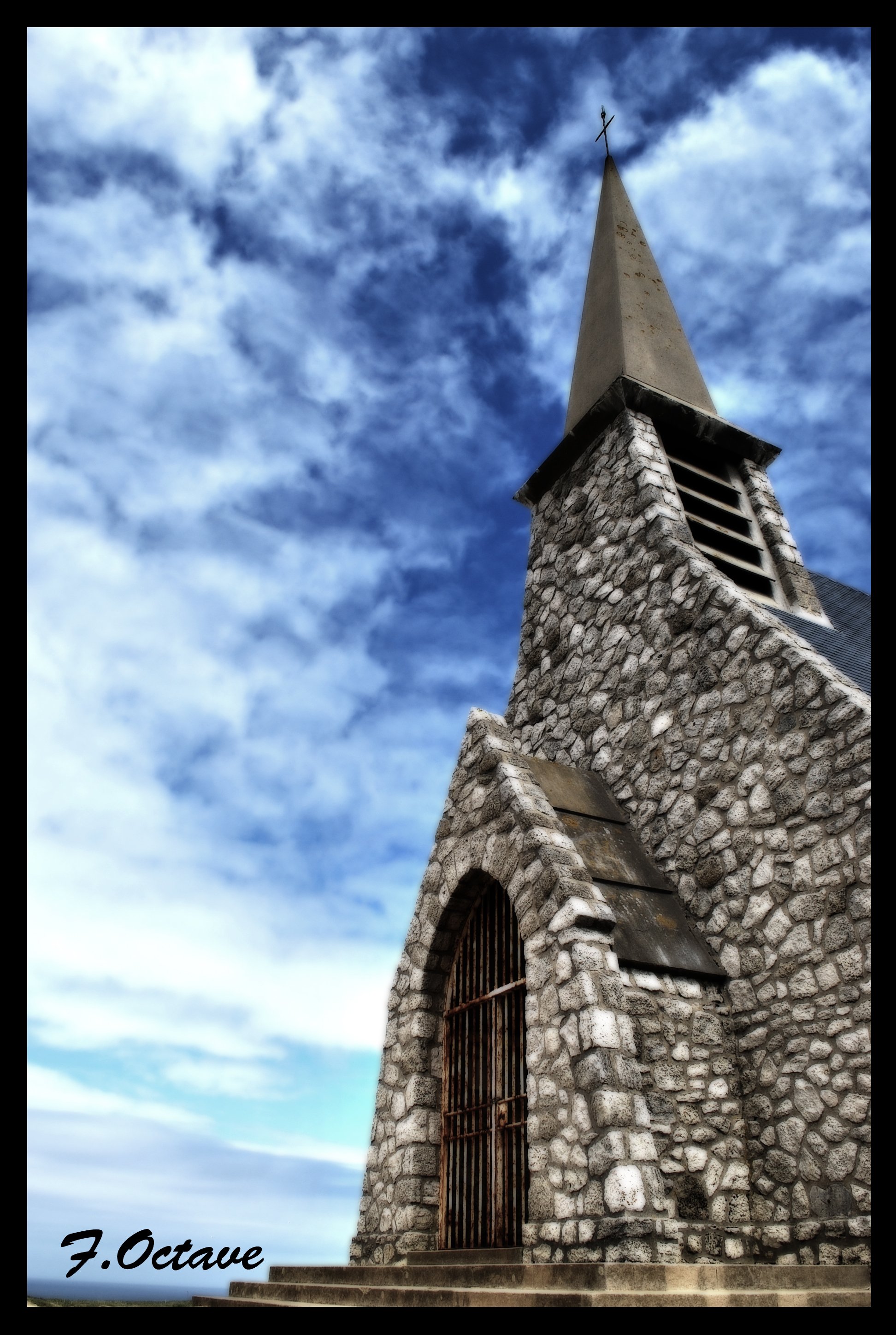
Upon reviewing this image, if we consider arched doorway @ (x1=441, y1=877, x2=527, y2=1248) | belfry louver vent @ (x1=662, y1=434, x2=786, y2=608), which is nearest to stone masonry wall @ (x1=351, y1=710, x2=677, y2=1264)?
arched doorway @ (x1=441, y1=877, x2=527, y2=1248)

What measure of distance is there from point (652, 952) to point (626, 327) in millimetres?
8258

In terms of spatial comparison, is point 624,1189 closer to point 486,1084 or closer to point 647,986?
point 647,986

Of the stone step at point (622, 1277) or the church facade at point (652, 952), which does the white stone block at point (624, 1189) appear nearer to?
the church facade at point (652, 952)

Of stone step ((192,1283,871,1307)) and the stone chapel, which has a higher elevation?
the stone chapel

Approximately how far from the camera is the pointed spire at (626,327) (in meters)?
10.8

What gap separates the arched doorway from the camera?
5699 mm

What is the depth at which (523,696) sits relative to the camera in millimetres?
9742

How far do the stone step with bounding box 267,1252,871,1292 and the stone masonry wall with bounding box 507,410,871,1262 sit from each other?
0.55 m

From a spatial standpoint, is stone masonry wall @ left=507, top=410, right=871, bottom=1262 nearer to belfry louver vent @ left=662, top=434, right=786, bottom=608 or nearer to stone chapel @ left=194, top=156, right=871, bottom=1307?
stone chapel @ left=194, top=156, right=871, bottom=1307

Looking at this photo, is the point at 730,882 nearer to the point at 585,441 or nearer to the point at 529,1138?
the point at 529,1138

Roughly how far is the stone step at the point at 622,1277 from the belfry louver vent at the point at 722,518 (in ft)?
19.0

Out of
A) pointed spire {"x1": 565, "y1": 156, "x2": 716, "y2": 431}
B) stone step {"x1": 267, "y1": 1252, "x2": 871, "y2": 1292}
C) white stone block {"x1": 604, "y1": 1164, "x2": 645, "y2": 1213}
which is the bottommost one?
stone step {"x1": 267, "y1": 1252, "x2": 871, "y2": 1292}

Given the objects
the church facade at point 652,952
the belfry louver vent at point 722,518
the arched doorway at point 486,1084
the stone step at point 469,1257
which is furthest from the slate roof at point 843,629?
the stone step at point 469,1257
